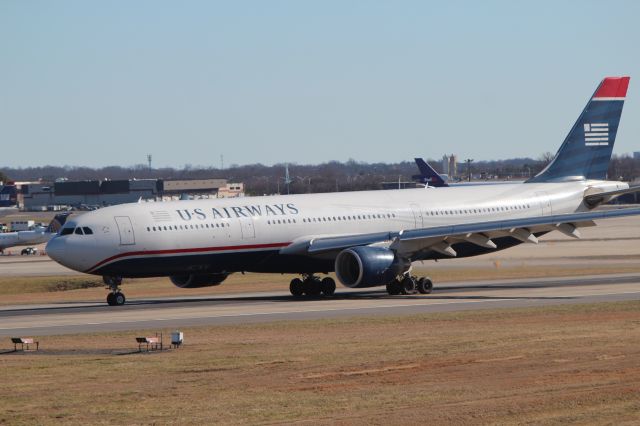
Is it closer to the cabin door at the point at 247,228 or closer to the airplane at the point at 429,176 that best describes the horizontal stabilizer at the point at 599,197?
the cabin door at the point at 247,228

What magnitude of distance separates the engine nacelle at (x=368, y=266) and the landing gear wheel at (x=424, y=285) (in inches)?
49.6

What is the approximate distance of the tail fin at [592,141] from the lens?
62.2 meters

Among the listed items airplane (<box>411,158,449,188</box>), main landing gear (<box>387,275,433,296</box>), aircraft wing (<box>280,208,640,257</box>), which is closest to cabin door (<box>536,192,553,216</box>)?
aircraft wing (<box>280,208,640,257</box>)

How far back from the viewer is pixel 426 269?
7006cm

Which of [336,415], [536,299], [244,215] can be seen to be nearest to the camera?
[336,415]

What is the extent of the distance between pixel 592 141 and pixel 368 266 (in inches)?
760

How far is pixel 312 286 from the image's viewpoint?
5359 centimetres

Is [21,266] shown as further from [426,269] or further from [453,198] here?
[453,198]

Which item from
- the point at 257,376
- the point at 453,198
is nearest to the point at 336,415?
the point at 257,376

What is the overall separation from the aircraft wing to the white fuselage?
0.98 metres

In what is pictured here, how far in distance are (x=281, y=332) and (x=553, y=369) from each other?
11.3 m

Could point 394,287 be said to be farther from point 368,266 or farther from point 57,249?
point 57,249

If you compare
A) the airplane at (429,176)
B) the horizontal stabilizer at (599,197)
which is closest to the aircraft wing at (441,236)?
the horizontal stabilizer at (599,197)

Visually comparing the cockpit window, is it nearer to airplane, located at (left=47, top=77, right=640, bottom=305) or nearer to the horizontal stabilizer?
airplane, located at (left=47, top=77, right=640, bottom=305)
